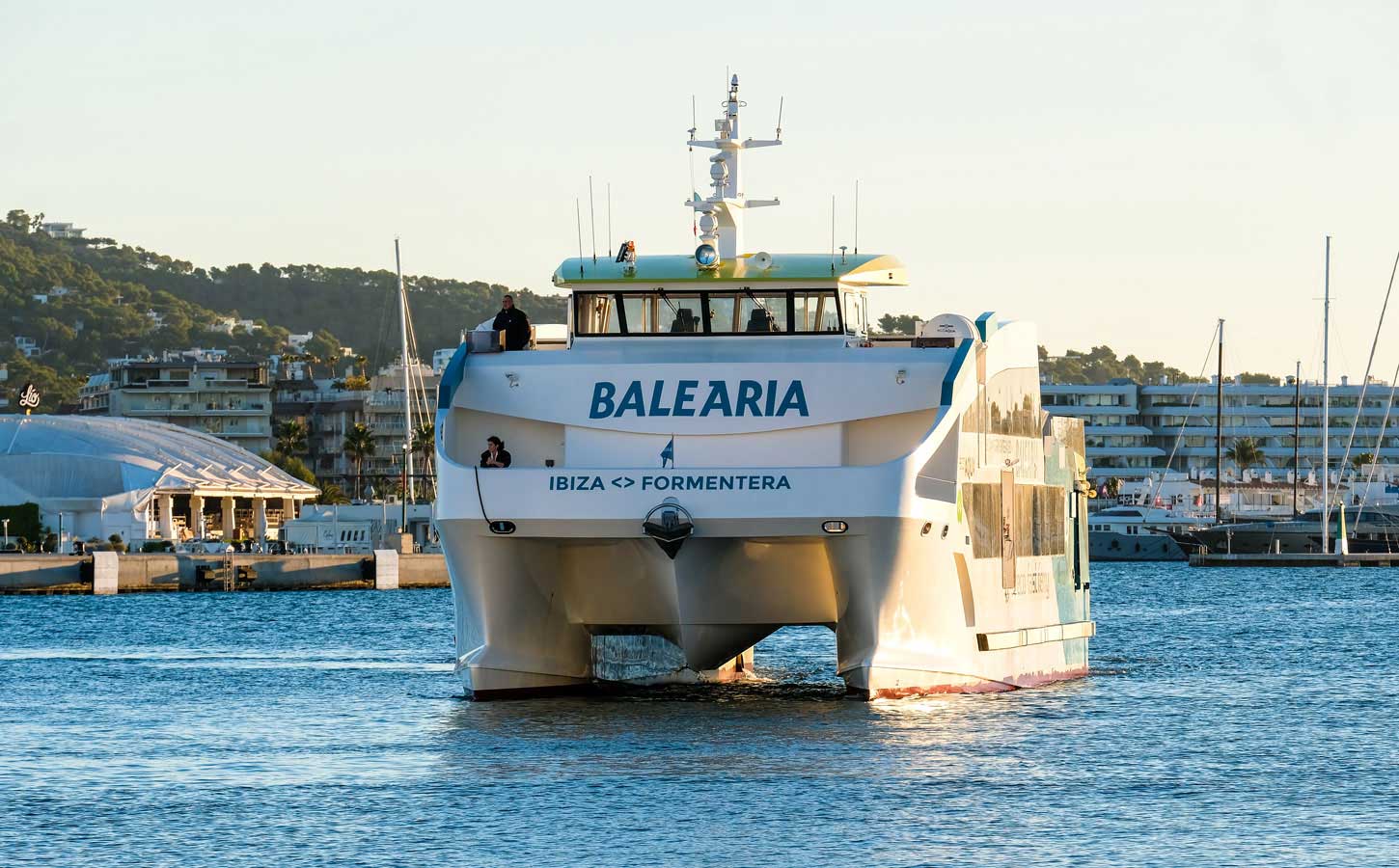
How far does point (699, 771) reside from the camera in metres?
22.8

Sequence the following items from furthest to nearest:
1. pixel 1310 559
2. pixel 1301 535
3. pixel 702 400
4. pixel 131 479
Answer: pixel 1301 535
pixel 131 479
pixel 1310 559
pixel 702 400

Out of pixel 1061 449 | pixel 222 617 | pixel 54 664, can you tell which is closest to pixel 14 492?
pixel 222 617

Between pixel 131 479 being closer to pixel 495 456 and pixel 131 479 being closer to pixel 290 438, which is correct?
pixel 290 438

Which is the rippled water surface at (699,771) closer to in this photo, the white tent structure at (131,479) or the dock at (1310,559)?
the white tent structure at (131,479)

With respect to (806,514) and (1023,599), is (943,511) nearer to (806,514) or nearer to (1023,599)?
(806,514)

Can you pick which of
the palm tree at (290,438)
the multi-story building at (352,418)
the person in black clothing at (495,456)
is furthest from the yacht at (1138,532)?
the person in black clothing at (495,456)

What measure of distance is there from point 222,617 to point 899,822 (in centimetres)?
4646

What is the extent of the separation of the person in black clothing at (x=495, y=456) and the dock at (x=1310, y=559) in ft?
331

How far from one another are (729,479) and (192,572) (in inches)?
2469

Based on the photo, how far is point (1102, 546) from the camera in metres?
143

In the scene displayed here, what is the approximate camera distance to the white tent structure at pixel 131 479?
120938 mm

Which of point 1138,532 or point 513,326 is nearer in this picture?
point 513,326

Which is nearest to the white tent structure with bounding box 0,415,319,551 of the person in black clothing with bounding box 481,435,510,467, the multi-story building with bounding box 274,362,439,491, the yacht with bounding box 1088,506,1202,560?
the multi-story building with bounding box 274,362,439,491

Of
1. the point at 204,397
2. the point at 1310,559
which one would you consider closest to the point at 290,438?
the point at 204,397
